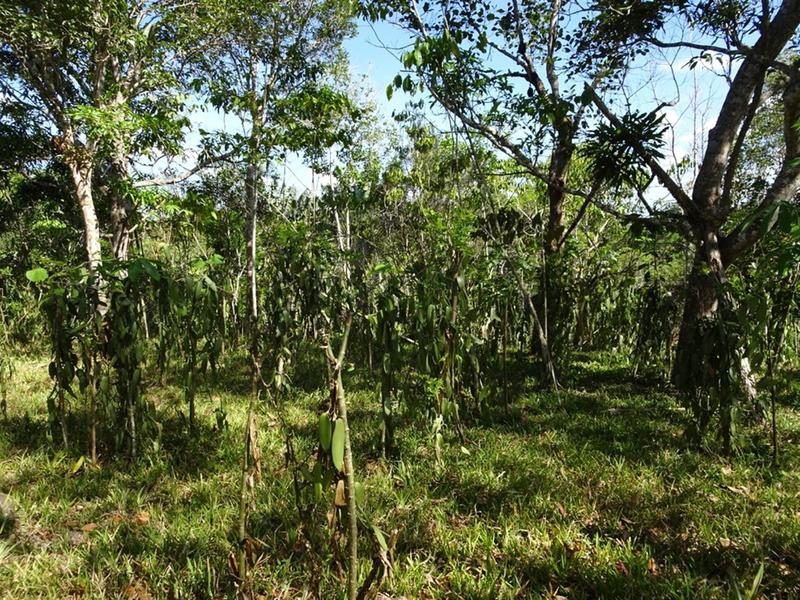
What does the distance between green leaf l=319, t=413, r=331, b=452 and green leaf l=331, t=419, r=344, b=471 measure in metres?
0.02

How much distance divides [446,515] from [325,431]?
60.6 inches

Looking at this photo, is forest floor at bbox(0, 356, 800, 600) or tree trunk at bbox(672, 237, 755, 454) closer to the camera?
forest floor at bbox(0, 356, 800, 600)

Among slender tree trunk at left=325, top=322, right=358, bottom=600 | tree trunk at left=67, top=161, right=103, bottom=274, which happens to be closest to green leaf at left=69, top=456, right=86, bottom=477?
slender tree trunk at left=325, top=322, right=358, bottom=600

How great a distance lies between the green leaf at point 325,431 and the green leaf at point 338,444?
0.08ft

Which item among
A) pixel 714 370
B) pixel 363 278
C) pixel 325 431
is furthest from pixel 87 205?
pixel 714 370

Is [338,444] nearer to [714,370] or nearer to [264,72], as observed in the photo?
[714,370]

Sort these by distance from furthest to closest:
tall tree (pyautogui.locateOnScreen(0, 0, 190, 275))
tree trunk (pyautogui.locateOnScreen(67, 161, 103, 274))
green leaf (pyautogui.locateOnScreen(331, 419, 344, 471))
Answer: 1. tree trunk (pyautogui.locateOnScreen(67, 161, 103, 274))
2. tall tree (pyautogui.locateOnScreen(0, 0, 190, 275))
3. green leaf (pyautogui.locateOnScreen(331, 419, 344, 471))

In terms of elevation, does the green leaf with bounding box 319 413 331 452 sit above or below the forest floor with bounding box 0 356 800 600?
above

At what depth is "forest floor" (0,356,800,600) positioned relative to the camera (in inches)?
83.4

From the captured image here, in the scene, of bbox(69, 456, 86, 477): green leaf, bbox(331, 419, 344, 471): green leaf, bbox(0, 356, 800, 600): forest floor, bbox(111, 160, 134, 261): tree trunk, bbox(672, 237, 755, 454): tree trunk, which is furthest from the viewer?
bbox(111, 160, 134, 261): tree trunk

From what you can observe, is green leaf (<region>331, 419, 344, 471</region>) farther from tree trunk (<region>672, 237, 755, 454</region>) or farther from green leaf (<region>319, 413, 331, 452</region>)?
tree trunk (<region>672, 237, 755, 454</region>)

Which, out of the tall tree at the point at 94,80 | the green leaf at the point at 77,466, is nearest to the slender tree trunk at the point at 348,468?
the green leaf at the point at 77,466

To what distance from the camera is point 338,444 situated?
147 centimetres

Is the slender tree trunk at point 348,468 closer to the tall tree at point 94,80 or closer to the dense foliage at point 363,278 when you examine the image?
the dense foliage at point 363,278
